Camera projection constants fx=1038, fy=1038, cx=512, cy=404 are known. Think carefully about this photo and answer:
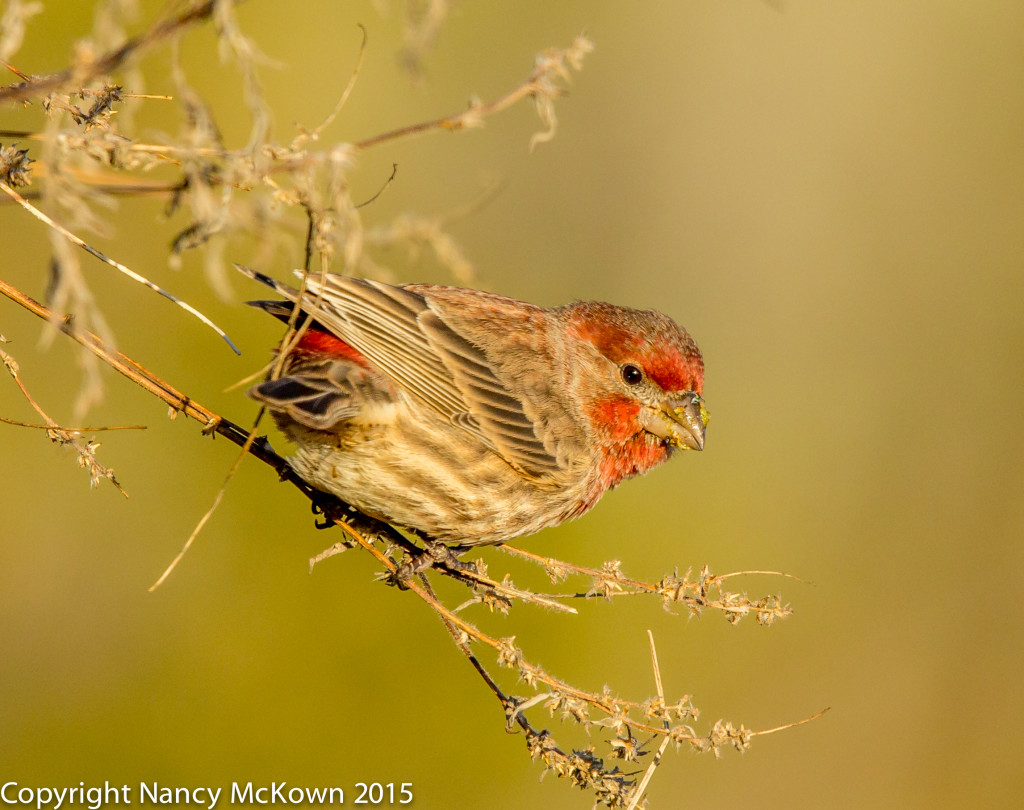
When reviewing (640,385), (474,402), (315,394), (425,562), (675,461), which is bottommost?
(425,562)

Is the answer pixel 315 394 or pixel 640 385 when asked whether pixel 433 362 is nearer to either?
pixel 315 394

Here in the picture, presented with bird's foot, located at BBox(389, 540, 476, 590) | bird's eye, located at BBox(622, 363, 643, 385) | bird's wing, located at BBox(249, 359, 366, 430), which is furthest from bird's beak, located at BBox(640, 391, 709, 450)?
bird's wing, located at BBox(249, 359, 366, 430)

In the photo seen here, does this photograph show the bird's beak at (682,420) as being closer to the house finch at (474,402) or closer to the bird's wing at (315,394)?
the house finch at (474,402)

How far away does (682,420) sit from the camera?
4.38 metres

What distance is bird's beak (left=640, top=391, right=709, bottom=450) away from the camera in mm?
4359

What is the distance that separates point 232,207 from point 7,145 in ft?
2.65

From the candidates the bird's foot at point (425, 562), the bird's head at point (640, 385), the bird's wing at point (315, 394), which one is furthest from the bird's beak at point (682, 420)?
the bird's wing at point (315, 394)

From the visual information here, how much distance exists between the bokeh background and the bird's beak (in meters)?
1.52

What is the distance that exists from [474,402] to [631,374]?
72 cm

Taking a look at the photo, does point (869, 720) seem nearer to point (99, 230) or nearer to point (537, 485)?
point (537, 485)

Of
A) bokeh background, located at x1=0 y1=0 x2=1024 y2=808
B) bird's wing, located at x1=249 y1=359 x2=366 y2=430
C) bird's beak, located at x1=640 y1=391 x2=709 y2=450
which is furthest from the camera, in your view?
bokeh background, located at x1=0 y1=0 x2=1024 y2=808

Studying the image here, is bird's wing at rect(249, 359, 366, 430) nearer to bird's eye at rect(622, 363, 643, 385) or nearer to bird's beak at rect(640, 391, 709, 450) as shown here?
bird's eye at rect(622, 363, 643, 385)

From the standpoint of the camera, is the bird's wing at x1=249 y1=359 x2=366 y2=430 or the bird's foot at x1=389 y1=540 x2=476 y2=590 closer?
the bird's wing at x1=249 y1=359 x2=366 y2=430

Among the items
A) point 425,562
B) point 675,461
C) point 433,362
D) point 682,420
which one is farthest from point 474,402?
point 675,461
